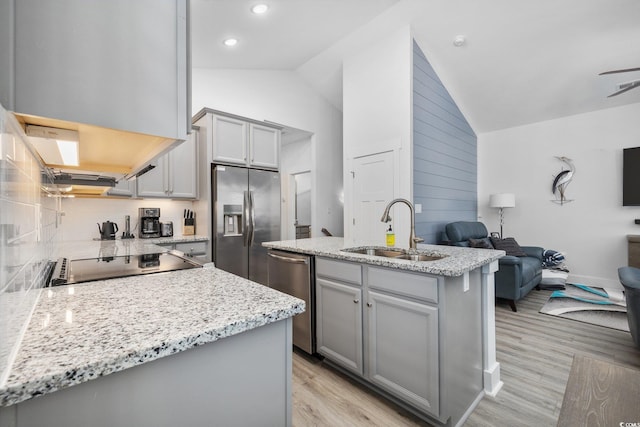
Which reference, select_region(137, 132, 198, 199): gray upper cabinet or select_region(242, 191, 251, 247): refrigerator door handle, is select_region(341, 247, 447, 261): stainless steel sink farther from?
select_region(137, 132, 198, 199): gray upper cabinet

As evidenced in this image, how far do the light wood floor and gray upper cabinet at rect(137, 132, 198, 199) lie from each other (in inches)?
96.4

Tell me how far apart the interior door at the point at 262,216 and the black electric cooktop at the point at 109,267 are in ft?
6.98

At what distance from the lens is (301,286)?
7.63ft

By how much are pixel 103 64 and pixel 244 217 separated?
317 cm

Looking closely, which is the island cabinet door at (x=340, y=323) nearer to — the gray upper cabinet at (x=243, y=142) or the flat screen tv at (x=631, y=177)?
the gray upper cabinet at (x=243, y=142)

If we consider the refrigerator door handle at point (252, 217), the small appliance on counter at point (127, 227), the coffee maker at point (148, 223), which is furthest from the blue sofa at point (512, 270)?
the small appliance on counter at point (127, 227)

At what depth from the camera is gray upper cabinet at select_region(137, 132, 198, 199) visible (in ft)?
10.9

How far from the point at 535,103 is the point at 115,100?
571 cm

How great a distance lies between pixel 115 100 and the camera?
69 centimetres

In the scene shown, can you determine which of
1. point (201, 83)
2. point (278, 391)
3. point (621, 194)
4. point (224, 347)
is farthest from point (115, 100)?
point (621, 194)

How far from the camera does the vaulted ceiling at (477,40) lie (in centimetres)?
312

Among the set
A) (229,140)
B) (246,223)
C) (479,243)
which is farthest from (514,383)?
(229,140)

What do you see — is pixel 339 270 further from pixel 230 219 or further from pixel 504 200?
pixel 504 200

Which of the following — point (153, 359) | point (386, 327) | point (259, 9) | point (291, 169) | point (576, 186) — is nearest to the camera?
point (153, 359)
